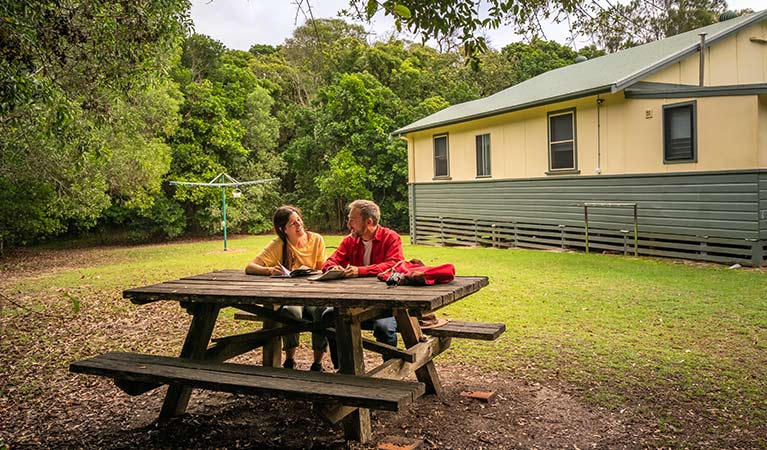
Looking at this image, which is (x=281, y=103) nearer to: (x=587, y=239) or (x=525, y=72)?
(x=525, y=72)

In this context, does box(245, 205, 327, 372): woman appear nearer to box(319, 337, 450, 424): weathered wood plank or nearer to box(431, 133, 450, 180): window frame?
box(319, 337, 450, 424): weathered wood plank

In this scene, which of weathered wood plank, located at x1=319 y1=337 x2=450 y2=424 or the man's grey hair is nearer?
weathered wood plank, located at x1=319 y1=337 x2=450 y2=424

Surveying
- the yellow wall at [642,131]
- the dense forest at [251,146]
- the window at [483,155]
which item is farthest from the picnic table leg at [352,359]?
the window at [483,155]

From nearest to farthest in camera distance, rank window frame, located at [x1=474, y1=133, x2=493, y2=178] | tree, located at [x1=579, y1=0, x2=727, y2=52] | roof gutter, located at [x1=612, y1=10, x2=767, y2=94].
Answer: tree, located at [x1=579, y1=0, x2=727, y2=52], roof gutter, located at [x1=612, y1=10, x2=767, y2=94], window frame, located at [x1=474, y1=133, x2=493, y2=178]

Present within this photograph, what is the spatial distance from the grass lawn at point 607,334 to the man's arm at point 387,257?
1.53 meters

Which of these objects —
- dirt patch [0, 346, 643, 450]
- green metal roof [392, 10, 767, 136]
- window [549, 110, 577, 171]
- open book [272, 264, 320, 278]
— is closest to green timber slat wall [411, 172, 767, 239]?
window [549, 110, 577, 171]

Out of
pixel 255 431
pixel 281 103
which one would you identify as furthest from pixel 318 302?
pixel 281 103

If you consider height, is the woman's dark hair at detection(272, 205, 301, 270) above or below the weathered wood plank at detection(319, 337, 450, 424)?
above

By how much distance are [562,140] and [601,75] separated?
1.78 meters

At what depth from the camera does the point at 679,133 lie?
1238 cm

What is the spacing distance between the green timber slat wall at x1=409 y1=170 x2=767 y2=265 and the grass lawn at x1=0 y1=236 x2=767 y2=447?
735 mm

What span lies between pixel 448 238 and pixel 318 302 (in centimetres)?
1653

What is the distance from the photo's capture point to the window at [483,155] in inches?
701

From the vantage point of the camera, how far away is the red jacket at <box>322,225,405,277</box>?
4.41 metres
